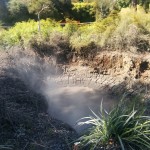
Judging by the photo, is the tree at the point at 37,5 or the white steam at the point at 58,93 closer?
the white steam at the point at 58,93

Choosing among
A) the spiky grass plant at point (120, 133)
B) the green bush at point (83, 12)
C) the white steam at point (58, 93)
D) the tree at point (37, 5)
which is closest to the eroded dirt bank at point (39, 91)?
the white steam at point (58, 93)

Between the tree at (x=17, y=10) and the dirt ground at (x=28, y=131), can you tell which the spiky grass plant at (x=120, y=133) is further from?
the tree at (x=17, y=10)

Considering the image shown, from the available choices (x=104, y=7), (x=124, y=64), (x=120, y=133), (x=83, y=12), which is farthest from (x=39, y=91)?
(x=83, y=12)

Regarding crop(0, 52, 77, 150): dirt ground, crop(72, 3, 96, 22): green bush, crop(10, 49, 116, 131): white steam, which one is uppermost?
crop(0, 52, 77, 150): dirt ground

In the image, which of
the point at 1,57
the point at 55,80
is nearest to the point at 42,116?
the point at 1,57

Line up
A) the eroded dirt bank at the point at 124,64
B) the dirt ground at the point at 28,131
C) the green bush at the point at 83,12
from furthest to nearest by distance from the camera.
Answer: the green bush at the point at 83,12
the eroded dirt bank at the point at 124,64
the dirt ground at the point at 28,131

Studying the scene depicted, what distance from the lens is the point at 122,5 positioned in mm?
21438

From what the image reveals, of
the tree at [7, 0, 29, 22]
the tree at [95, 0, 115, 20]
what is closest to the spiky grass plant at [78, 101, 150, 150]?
the tree at [95, 0, 115, 20]

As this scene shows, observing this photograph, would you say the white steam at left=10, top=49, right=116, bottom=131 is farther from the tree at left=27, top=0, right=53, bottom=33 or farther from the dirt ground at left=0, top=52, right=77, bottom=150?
the tree at left=27, top=0, right=53, bottom=33

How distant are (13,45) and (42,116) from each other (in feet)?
23.9

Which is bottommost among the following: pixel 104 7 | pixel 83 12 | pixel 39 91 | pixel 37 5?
pixel 39 91

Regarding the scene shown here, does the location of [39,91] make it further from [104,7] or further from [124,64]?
[104,7]

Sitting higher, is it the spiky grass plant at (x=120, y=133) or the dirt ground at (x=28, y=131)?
the spiky grass plant at (x=120, y=133)

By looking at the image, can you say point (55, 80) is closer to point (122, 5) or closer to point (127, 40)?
point (127, 40)
